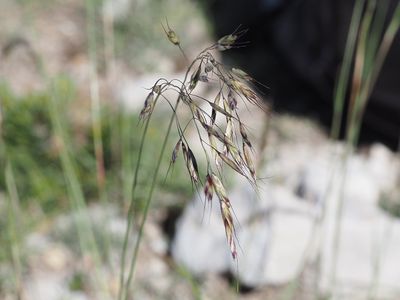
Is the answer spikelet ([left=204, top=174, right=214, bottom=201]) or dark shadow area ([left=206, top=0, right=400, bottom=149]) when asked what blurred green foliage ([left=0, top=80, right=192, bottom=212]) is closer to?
dark shadow area ([left=206, top=0, right=400, bottom=149])

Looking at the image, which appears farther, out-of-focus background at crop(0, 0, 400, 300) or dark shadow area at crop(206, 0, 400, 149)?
dark shadow area at crop(206, 0, 400, 149)

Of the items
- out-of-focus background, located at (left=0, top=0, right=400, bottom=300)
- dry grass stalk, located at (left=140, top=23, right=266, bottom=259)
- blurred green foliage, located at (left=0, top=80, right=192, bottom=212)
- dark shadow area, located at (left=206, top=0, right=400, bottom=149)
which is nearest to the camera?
dry grass stalk, located at (left=140, top=23, right=266, bottom=259)

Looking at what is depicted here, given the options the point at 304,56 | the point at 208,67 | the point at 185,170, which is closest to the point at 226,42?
the point at 208,67

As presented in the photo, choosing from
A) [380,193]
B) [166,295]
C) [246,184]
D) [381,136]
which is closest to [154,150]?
[246,184]

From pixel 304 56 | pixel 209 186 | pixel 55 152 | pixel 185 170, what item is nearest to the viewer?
pixel 209 186

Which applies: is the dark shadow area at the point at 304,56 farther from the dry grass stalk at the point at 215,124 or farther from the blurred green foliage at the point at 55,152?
the dry grass stalk at the point at 215,124

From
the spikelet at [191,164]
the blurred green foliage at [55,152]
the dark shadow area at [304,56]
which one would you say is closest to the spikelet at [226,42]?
the spikelet at [191,164]

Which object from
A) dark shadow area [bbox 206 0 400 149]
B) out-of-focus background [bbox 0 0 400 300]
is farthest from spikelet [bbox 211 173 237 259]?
dark shadow area [bbox 206 0 400 149]

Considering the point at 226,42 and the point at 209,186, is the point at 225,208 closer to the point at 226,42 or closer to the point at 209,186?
the point at 209,186
